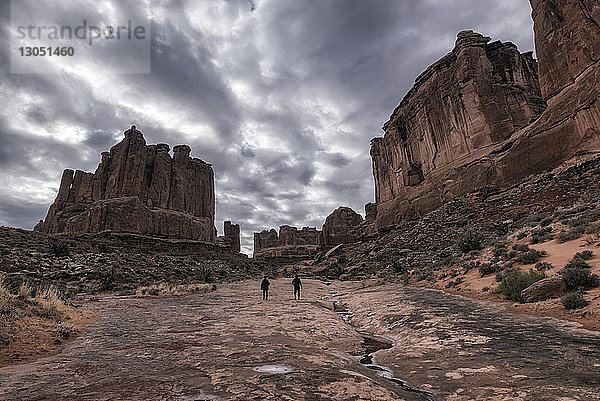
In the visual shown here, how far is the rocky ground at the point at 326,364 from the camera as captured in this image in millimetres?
2949

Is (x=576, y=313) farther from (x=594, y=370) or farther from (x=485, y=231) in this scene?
(x=485, y=231)

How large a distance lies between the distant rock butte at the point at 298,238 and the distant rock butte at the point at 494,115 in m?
32.5

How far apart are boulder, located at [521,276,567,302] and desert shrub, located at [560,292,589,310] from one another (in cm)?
114

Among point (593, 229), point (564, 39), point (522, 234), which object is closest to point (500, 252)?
point (522, 234)

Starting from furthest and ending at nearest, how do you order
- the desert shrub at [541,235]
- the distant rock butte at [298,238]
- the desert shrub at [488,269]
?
the distant rock butte at [298,238], the desert shrub at [541,235], the desert shrub at [488,269]

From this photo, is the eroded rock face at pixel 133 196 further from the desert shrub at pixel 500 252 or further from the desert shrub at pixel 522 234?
the desert shrub at pixel 522 234

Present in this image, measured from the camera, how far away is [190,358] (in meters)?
4.50

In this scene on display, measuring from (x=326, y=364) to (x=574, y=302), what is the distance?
7.08m

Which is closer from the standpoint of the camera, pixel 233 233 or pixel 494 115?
pixel 494 115

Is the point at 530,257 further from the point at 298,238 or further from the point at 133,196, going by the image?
the point at 298,238

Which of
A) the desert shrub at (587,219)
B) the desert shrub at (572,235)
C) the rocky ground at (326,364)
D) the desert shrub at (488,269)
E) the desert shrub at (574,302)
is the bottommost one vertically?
the rocky ground at (326,364)

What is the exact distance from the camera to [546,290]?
8164 mm

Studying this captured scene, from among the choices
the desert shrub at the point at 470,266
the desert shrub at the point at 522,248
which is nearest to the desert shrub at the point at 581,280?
the desert shrub at the point at 522,248

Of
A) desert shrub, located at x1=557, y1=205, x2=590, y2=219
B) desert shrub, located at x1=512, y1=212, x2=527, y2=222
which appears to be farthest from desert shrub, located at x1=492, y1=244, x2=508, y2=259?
desert shrub, located at x1=512, y1=212, x2=527, y2=222
